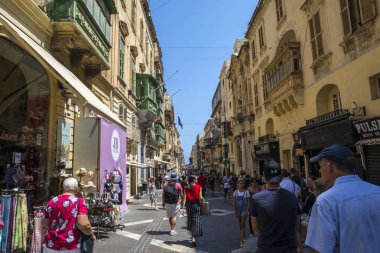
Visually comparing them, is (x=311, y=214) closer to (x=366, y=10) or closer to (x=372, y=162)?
(x=372, y=162)

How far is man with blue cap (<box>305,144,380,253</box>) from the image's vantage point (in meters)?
2.09

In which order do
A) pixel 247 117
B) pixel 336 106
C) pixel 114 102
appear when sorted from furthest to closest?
pixel 247 117 → pixel 114 102 → pixel 336 106

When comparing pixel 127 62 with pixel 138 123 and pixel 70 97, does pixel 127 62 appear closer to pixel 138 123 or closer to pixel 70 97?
pixel 138 123

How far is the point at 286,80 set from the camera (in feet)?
57.9

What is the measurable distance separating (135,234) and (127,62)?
45.9 feet

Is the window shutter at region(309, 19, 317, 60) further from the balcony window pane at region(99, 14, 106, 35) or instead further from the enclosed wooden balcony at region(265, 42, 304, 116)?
the balcony window pane at region(99, 14, 106, 35)

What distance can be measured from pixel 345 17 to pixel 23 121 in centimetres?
1146

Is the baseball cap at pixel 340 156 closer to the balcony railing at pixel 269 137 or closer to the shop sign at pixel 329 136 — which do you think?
the shop sign at pixel 329 136

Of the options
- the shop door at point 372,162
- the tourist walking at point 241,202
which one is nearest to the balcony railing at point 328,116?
the shop door at point 372,162

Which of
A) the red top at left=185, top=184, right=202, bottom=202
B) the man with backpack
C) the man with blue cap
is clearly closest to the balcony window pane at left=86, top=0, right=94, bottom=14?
the man with backpack

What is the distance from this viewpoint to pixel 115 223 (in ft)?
33.0

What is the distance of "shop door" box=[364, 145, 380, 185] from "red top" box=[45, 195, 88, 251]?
31.5ft

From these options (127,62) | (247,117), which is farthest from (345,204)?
(247,117)

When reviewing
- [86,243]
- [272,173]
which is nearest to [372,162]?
[272,173]
